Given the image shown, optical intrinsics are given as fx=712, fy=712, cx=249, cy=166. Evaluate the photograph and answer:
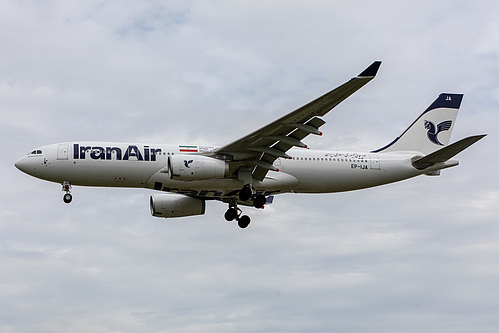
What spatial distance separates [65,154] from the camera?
36188 mm

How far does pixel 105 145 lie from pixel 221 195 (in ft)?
23.9

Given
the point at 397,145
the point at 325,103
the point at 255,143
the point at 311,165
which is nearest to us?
the point at 325,103

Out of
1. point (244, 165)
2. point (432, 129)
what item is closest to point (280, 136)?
point (244, 165)

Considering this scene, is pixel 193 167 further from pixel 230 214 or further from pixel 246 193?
pixel 230 214

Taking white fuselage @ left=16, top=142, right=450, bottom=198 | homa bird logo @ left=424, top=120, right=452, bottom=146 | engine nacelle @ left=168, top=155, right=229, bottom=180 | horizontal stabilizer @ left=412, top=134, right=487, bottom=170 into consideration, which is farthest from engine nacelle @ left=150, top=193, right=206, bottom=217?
homa bird logo @ left=424, top=120, right=452, bottom=146

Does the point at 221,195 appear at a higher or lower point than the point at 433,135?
lower

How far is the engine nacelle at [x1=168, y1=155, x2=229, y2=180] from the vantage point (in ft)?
115

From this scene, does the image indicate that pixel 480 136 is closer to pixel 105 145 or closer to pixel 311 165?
pixel 311 165

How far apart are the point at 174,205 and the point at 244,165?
7.00 metres

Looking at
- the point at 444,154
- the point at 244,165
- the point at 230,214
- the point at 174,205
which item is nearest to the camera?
the point at 244,165

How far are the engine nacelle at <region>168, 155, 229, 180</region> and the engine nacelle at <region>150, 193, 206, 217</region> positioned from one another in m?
6.92

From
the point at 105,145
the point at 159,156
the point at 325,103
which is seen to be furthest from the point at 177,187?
the point at 325,103

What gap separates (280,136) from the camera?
114ft

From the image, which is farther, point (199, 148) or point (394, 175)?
point (394, 175)
